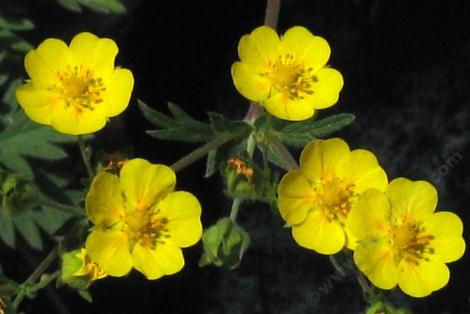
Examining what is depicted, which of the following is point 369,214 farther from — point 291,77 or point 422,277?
point 291,77

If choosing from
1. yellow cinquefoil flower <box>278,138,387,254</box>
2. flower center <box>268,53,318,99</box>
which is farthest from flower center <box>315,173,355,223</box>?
flower center <box>268,53,318,99</box>

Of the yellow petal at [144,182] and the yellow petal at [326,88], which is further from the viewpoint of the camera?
the yellow petal at [326,88]

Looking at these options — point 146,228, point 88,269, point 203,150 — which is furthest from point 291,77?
point 88,269

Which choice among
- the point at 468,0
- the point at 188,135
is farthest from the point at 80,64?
the point at 468,0

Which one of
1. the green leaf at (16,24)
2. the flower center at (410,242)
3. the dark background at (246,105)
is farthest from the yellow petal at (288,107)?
the dark background at (246,105)

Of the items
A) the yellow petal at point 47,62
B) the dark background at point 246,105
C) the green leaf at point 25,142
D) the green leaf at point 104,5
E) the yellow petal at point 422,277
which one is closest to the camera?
the yellow petal at point 422,277

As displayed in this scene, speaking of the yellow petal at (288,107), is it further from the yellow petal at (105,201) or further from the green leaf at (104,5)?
the green leaf at (104,5)

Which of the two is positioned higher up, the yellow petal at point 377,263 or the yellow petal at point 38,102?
the yellow petal at point 38,102
